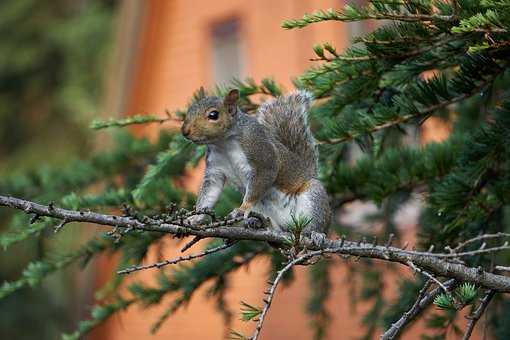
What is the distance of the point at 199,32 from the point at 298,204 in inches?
189

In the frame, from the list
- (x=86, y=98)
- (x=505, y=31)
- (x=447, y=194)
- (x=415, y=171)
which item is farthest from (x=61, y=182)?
(x=86, y=98)

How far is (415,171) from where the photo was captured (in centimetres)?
204

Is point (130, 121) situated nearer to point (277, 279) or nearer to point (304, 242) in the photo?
point (304, 242)

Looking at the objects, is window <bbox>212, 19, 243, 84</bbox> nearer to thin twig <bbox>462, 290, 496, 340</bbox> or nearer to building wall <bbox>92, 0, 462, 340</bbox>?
building wall <bbox>92, 0, 462, 340</bbox>

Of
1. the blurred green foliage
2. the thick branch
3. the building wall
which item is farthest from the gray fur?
the blurred green foliage

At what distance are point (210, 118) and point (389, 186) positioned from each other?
1.56 ft

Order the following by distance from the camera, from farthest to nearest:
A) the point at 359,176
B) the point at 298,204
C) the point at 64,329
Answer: the point at 64,329, the point at 359,176, the point at 298,204

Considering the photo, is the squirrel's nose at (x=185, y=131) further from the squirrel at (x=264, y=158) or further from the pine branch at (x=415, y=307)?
the pine branch at (x=415, y=307)

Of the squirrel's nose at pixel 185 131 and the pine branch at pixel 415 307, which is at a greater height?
the squirrel's nose at pixel 185 131

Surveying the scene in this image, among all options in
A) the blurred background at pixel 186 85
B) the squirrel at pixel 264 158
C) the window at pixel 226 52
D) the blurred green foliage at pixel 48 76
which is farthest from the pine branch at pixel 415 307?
the blurred green foliage at pixel 48 76

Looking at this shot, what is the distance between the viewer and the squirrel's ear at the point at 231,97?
1915 mm

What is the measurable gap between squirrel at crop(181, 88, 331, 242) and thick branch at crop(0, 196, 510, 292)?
0.44m

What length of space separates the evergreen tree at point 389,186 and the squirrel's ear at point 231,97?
0.40ft

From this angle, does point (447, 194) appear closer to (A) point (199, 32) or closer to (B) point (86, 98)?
(A) point (199, 32)
